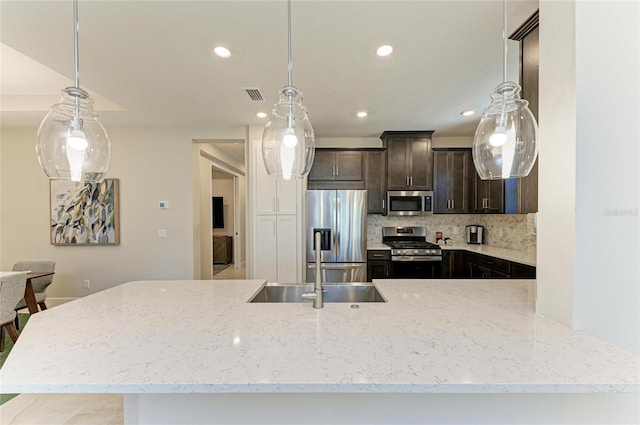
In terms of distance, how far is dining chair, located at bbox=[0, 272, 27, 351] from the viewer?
234 cm

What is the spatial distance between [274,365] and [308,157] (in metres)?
0.88

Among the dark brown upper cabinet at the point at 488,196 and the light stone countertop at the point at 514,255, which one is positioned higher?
the dark brown upper cabinet at the point at 488,196

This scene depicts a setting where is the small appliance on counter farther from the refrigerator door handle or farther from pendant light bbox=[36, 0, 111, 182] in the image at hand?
pendant light bbox=[36, 0, 111, 182]

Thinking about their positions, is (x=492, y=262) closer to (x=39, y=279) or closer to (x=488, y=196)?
(x=488, y=196)

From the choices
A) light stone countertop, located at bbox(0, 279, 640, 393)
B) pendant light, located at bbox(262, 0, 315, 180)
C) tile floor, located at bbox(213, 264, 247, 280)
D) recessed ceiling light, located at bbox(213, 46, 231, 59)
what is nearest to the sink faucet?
light stone countertop, located at bbox(0, 279, 640, 393)

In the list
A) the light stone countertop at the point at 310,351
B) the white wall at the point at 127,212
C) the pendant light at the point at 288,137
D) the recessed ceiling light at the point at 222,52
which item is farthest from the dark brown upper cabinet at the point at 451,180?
the pendant light at the point at 288,137

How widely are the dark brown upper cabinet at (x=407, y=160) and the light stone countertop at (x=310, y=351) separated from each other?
9.04 ft

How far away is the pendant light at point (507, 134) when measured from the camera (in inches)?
42.3

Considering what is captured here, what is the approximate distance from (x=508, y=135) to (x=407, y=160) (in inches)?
117

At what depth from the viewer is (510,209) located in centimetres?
198

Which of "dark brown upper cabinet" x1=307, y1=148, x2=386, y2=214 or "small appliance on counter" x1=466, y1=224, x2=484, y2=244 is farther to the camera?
"small appliance on counter" x1=466, y1=224, x2=484, y2=244

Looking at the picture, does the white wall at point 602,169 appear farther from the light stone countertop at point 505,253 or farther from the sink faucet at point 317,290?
the light stone countertop at point 505,253

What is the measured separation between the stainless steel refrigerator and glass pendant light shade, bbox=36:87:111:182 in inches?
A: 106

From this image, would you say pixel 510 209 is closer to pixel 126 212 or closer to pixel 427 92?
pixel 427 92
